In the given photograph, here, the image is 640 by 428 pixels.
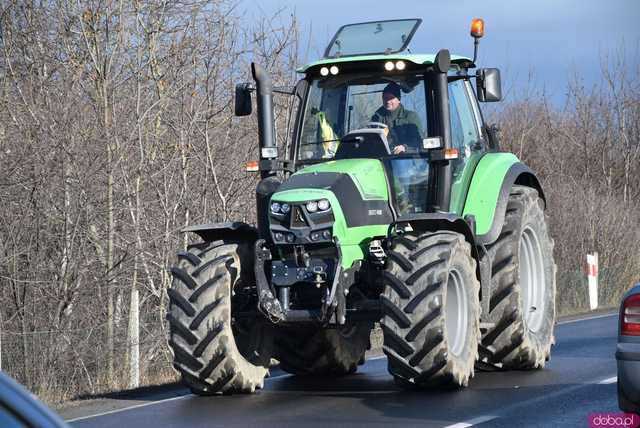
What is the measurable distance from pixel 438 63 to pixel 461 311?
7.04ft

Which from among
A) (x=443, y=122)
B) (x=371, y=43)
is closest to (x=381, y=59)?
(x=371, y=43)

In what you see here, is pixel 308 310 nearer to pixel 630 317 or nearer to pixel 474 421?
pixel 474 421

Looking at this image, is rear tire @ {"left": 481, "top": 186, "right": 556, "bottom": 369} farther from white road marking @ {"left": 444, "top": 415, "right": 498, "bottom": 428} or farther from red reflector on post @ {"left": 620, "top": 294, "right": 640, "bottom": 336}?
red reflector on post @ {"left": 620, "top": 294, "right": 640, "bottom": 336}

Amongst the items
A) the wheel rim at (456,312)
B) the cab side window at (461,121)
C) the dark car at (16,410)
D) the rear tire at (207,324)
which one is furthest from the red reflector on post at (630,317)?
the dark car at (16,410)

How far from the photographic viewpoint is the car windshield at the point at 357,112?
422 inches

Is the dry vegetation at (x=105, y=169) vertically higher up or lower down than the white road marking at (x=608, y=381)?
higher up

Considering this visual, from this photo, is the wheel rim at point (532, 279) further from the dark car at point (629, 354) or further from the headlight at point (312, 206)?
the dark car at point (629, 354)

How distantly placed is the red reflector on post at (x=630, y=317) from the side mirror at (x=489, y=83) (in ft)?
14.1

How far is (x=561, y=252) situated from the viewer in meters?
27.9

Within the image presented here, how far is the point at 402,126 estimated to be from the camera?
35.1 ft

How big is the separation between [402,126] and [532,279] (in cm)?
269

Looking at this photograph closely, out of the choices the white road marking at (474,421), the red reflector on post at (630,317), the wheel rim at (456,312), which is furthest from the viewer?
the wheel rim at (456,312)

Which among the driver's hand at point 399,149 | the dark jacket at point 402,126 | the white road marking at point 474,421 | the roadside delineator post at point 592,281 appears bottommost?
the roadside delineator post at point 592,281

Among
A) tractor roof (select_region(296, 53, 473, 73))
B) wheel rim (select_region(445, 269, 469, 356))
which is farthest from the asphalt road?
tractor roof (select_region(296, 53, 473, 73))
